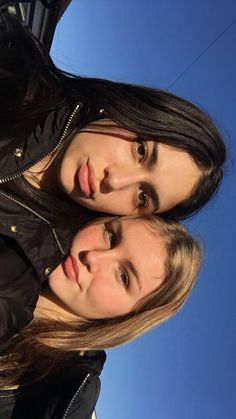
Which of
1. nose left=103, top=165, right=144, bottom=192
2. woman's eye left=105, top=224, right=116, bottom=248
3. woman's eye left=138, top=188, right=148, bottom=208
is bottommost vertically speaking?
woman's eye left=105, top=224, right=116, bottom=248

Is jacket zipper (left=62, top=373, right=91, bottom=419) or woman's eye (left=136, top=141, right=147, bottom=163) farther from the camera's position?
woman's eye (left=136, top=141, right=147, bottom=163)

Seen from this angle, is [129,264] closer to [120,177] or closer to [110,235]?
[110,235]

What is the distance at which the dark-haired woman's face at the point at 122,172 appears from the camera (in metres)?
1.38

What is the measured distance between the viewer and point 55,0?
323cm

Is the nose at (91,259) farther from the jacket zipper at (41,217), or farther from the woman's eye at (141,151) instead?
the woman's eye at (141,151)

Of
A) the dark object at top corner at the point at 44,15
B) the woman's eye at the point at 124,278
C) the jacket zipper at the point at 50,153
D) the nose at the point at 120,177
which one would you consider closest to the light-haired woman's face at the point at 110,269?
the woman's eye at the point at 124,278

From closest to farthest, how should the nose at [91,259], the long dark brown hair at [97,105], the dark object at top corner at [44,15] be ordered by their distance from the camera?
the long dark brown hair at [97,105] < the nose at [91,259] < the dark object at top corner at [44,15]

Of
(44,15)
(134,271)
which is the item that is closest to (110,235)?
(134,271)

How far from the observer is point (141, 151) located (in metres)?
1.47

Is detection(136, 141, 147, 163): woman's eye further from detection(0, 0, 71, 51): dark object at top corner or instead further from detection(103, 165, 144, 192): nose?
detection(0, 0, 71, 51): dark object at top corner

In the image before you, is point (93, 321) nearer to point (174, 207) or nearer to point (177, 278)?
point (177, 278)

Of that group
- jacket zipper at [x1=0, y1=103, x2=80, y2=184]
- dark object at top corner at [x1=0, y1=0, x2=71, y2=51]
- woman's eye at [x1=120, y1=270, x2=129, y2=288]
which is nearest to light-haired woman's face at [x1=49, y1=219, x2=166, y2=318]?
woman's eye at [x1=120, y1=270, x2=129, y2=288]

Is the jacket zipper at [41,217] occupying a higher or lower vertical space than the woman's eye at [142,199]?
lower

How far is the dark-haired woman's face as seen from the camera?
1383 millimetres
